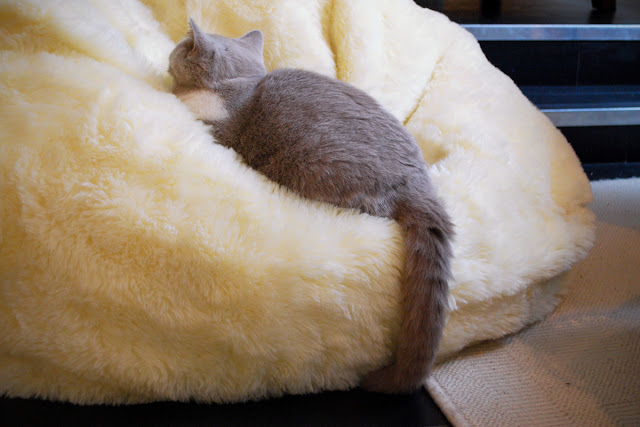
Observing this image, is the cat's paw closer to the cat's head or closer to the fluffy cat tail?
the fluffy cat tail

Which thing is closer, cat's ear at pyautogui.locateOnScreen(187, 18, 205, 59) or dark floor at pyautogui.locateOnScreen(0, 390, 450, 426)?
dark floor at pyautogui.locateOnScreen(0, 390, 450, 426)

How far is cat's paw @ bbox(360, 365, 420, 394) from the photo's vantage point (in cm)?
82

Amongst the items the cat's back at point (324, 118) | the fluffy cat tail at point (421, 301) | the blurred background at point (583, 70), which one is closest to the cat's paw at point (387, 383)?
the fluffy cat tail at point (421, 301)

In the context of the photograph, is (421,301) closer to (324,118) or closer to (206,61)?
(324,118)

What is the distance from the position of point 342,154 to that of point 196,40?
1.11ft

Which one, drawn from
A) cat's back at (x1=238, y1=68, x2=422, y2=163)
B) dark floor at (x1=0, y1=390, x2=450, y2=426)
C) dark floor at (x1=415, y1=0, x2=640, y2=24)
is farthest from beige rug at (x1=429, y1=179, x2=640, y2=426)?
dark floor at (x1=415, y1=0, x2=640, y2=24)

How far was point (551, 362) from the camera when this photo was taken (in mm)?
953

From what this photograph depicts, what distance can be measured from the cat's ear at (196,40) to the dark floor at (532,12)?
3.84 ft

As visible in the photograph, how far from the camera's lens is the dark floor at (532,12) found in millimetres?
1927

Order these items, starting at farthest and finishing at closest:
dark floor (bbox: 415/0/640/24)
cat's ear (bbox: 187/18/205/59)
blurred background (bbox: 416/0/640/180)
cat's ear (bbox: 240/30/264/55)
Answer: dark floor (bbox: 415/0/640/24) → blurred background (bbox: 416/0/640/180) → cat's ear (bbox: 240/30/264/55) → cat's ear (bbox: 187/18/205/59)

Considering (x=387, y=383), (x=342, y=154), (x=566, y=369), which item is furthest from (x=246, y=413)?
(x=566, y=369)

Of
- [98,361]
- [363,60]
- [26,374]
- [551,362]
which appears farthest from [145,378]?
[363,60]

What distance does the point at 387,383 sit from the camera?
0.83 metres

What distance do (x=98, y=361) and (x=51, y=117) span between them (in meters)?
0.36
